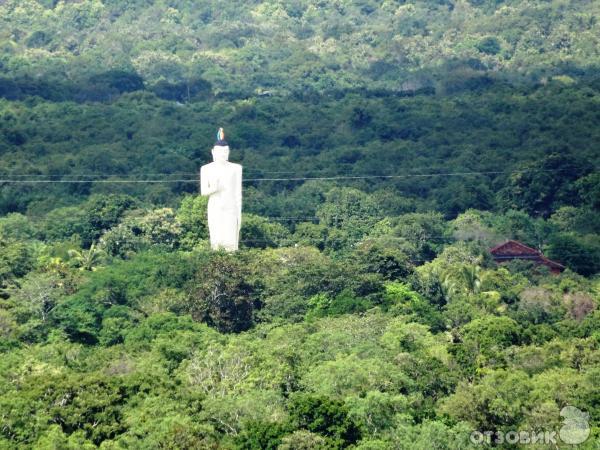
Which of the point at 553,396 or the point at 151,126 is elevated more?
the point at 553,396

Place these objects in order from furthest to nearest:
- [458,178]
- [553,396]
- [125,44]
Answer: [125,44] < [458,178] < [553,396]

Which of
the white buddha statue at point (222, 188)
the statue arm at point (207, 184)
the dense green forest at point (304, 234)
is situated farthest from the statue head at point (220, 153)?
the dense green forest at point (304, 234)

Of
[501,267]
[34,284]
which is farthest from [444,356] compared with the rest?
[501,267]

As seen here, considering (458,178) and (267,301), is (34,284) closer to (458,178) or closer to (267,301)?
(267,301)

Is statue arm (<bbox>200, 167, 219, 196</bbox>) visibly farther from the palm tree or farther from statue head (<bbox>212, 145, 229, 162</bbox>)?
the palm tree

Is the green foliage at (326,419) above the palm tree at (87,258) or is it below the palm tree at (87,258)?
above

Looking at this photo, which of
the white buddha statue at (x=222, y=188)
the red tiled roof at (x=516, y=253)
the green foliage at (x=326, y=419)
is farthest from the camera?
the red tiled roof at (x=516, y=253)

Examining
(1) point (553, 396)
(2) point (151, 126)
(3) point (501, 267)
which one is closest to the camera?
(1) point (553, 396)

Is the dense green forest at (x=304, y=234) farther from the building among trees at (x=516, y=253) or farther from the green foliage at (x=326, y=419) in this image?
the building among trees at (x=516, y=253)
